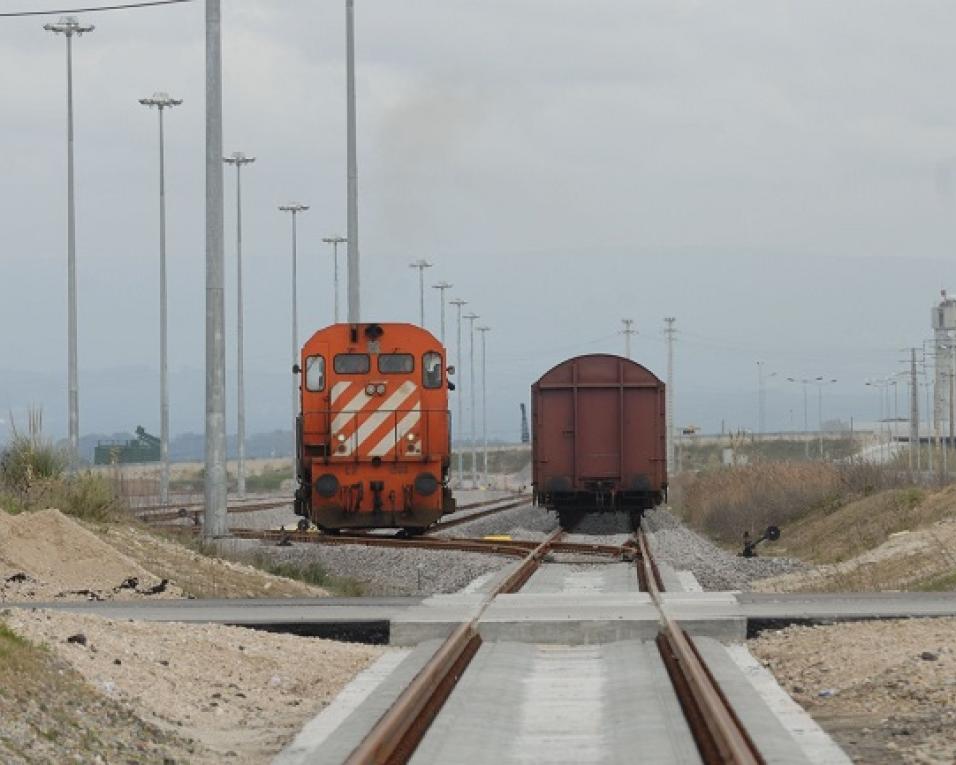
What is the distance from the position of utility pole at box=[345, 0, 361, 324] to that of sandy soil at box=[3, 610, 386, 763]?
2478cm

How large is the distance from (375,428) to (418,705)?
1731 centimetres

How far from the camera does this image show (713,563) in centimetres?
2972

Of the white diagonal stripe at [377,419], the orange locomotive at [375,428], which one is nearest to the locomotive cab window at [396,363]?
the orange locomotive at [375,428]

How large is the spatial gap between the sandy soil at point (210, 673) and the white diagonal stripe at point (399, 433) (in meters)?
12.9

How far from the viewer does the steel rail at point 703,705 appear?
9.68 metres

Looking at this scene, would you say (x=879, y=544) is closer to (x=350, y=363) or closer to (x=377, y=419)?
(x=377, y=419)

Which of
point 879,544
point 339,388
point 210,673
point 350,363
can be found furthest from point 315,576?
point 210,673

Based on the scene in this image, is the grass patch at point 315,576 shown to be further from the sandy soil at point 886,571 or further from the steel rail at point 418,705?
the steel rail at point 418,705

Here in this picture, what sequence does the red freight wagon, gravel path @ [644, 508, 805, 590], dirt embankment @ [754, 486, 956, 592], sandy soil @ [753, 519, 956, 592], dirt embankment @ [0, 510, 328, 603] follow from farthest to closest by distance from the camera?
the red freight wagon < gravel path @ [644, 508, 805, 590] < dirt embankment @ [754, 486, 956, 592] < sandy soil @ [753, 519, 956, 592] < dirt embankment @ [0, 510, 328, 603]

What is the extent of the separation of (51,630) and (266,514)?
36.1 m

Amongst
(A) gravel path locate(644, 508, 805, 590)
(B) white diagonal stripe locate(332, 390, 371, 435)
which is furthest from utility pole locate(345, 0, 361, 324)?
(B) white diagonal stripe locate(332, 390, 371, 435)

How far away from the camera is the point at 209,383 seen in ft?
96.8

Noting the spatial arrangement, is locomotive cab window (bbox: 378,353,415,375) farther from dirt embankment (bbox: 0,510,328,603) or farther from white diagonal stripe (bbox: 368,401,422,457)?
dirt embankment (bbox: 0,510,328,603)

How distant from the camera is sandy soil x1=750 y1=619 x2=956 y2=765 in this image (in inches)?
408
